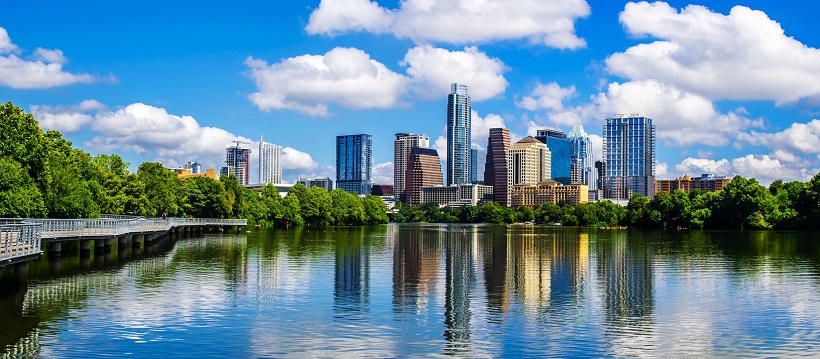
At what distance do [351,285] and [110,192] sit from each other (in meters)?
62.4

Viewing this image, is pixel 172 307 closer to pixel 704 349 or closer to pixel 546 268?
pixel 704 349

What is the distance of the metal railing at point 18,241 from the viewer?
3528 centimetres

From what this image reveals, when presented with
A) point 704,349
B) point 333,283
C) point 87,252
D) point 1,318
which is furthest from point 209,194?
point 704,349

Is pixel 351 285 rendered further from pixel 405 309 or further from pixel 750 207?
pixel 750 207

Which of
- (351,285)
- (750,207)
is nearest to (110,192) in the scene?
(351,285)

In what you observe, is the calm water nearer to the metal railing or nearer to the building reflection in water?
the building reflection in water

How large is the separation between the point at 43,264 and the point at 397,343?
35.3 meters

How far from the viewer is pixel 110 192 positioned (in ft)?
315

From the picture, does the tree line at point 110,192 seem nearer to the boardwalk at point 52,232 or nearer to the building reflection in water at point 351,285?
the boardwalk at point 52,232

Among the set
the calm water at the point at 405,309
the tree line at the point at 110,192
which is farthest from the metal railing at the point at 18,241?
the tree line at the point at 110,192

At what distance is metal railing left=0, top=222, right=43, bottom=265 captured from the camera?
35.3 metres

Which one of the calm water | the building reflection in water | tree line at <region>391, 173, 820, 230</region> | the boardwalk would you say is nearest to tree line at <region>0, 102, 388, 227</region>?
the boardwalk

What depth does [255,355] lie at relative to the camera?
2458 cm

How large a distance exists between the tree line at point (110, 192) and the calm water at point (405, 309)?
953cm
